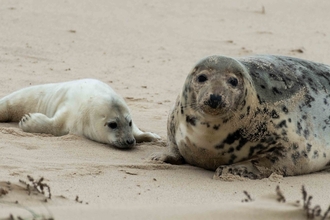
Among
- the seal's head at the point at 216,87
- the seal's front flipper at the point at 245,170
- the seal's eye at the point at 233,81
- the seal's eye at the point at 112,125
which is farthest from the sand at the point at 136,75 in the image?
the seal's eye at the point at 233,81

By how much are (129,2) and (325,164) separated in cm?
768

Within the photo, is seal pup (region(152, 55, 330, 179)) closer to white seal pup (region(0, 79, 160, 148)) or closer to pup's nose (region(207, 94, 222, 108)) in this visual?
pup's nose (region(207, 94, 222, 108))

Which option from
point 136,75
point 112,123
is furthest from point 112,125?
point 136,75

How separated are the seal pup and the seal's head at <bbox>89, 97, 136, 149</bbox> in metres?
0.59

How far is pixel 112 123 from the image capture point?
5246 millimetres

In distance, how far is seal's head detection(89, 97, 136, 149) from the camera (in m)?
5.15

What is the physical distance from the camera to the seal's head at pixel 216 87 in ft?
13.1

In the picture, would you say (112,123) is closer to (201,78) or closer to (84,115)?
(84,115)

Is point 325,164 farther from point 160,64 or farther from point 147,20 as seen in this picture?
point 147,20

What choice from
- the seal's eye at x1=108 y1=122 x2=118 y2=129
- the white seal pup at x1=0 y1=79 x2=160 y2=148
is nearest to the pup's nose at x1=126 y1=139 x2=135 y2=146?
the white seal pup at x1=0 y1=79 x2=160 y2=148

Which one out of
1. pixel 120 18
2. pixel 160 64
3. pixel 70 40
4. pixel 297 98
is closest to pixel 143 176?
pixel 297 98

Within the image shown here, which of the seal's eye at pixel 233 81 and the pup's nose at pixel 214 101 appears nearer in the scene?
the pup's nose at pixel 214 101

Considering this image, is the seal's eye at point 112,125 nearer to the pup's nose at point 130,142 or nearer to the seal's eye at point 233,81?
the pup's nose at point 130,142

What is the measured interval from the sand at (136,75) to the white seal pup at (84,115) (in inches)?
4.4
